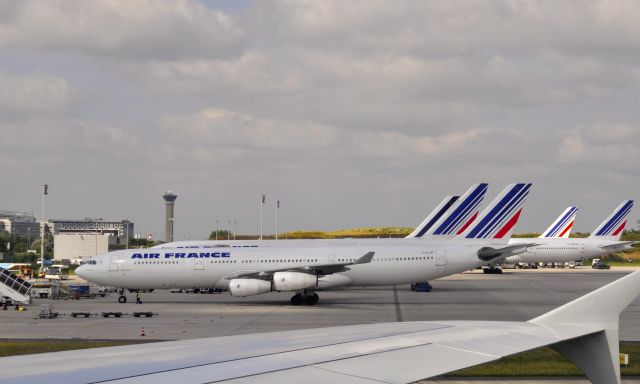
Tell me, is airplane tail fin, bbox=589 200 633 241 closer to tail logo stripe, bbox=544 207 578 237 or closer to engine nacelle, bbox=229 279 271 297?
tail logo stripe, bbox=544 207 578 237

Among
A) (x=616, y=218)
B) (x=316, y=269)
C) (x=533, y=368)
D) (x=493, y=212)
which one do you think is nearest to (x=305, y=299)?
(x=316, y=269)

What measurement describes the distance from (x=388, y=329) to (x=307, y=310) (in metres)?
30.2

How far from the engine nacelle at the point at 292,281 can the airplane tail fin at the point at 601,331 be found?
32644 mm

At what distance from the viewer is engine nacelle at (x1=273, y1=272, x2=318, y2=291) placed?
129 ft

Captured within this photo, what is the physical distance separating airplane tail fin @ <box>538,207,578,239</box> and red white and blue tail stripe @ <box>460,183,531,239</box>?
4703cm

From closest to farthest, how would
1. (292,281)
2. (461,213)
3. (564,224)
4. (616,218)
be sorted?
1. (292,281)
2. (461,213)
3. (616,218)
4. (564,224)

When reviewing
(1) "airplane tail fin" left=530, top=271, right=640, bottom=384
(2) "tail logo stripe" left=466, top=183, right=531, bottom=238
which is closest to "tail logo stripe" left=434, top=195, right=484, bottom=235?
(2) "tail logo stripe" left=466, top=183, right=531, bottom=238

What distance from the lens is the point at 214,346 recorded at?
662cm

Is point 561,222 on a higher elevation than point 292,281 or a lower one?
higher

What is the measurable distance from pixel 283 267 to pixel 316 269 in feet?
6.41

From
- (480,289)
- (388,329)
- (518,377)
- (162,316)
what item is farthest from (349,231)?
(388,329)

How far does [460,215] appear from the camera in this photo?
5416cm

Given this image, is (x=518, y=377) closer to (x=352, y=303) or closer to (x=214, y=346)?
(x=214, y=346)

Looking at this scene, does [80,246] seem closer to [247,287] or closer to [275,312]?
[247,287]
